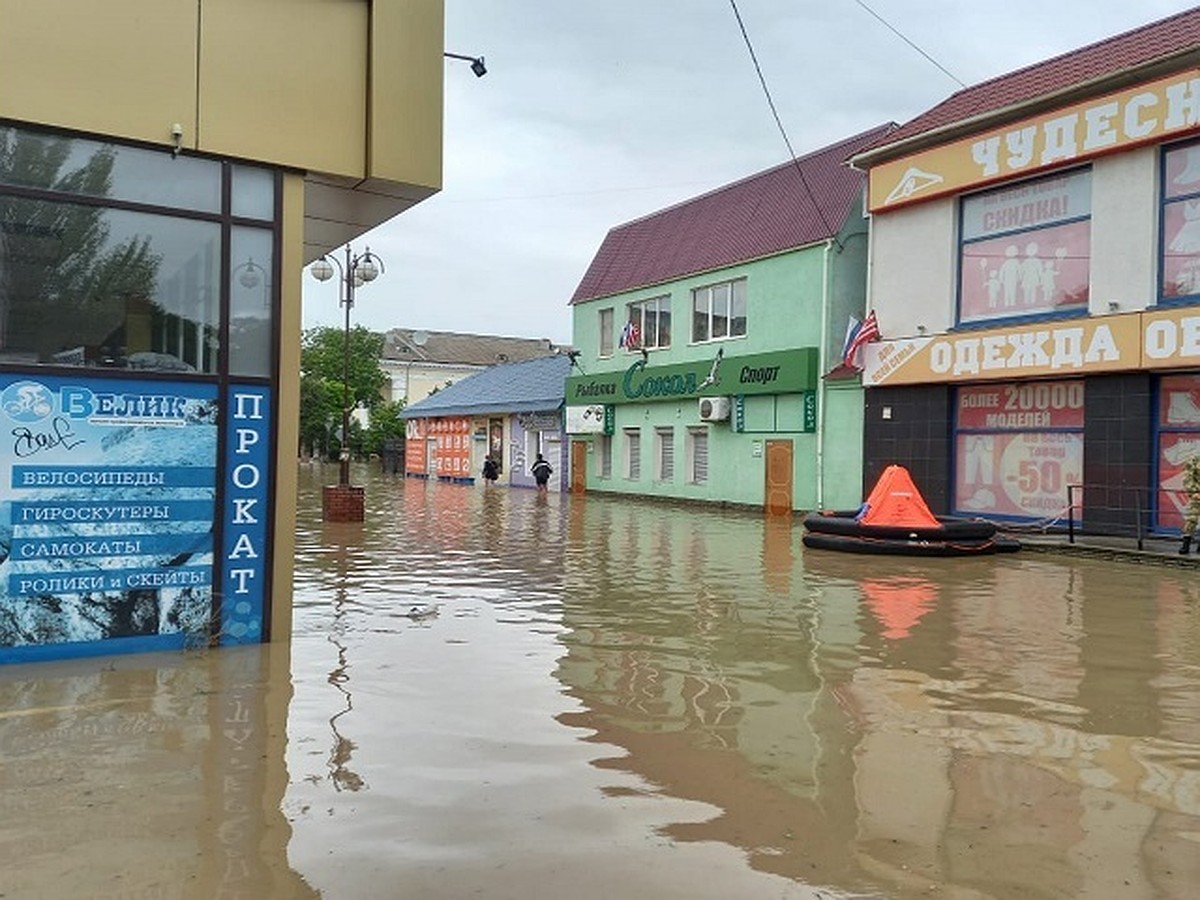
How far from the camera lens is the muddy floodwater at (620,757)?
3902mm

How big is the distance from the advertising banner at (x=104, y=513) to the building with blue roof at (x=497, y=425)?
28.7m

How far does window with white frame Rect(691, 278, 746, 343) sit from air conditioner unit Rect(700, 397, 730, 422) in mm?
1882

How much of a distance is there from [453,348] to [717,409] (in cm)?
5465

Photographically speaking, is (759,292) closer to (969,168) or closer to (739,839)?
(969,168)

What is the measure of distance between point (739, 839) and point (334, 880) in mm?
1627

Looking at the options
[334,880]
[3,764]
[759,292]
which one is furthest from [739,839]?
[759,292]

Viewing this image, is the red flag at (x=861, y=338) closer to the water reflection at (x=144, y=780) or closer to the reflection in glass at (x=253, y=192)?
the reflection in glass at (x=253, y=192)

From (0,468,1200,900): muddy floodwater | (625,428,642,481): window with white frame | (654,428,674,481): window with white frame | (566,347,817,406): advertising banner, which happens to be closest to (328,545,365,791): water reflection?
(0,468,1200,900): muddy floodwater

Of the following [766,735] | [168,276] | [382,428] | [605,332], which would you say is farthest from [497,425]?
[766,735]

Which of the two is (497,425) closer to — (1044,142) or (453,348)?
(1044,142)

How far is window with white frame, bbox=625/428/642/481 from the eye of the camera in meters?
32.8

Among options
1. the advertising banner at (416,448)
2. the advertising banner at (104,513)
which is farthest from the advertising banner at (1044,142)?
the advertising banner at (416,448)

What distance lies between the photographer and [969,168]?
20203 millimetres

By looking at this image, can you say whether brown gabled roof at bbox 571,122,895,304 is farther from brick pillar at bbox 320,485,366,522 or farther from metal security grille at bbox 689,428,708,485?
brick pillar at bbox 320,485,366,522
